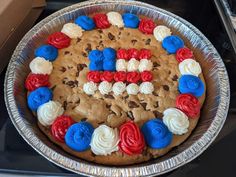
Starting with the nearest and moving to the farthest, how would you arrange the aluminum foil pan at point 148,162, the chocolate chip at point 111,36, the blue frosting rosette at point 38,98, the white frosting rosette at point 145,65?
the aluminum foil pan at point 148,162, the blue frosting rosette at point 38,98, the white frosting rosette at point 145,65, the chocolate chip at point 111,36

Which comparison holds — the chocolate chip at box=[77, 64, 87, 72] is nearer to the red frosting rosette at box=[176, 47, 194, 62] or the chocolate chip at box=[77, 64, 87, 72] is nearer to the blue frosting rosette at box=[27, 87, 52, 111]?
the blue frosting rosette at box=[27, 87, 52, 111]

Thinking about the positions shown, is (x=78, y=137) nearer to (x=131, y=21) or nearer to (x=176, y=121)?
(x=176, y=121)

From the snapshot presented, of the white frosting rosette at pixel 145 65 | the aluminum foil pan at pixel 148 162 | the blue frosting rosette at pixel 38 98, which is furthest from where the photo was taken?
the white frosting rosette at pixel 145 65

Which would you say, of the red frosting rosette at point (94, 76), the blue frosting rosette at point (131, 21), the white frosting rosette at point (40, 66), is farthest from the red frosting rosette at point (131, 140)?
the blue frosting rosette at point (131, 21)

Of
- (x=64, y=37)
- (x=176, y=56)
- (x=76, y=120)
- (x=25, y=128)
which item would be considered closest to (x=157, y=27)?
(x=176, y=56)

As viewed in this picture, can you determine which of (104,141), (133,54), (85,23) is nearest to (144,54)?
(133,54)

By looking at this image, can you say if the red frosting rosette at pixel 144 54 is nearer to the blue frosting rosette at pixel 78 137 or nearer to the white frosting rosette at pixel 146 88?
the white frosting rosette at pixel 146 88
